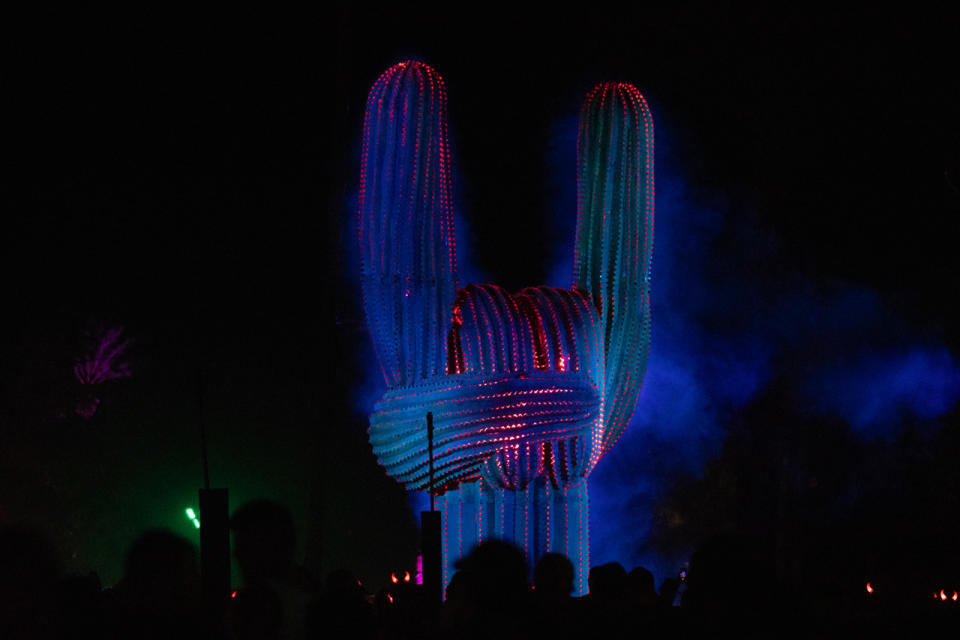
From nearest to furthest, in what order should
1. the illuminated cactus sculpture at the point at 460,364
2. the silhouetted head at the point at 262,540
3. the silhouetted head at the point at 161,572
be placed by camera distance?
1. the silhouetted head at the point at 161,572
2. the silhouetted head at the point at 262,540
3. the illuminated cactus sculpture at the point at 460,364

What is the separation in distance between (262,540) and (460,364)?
3404 mm

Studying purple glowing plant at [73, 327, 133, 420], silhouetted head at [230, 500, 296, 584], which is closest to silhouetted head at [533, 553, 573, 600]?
silhouetted head at [230, 500, 296, 584]

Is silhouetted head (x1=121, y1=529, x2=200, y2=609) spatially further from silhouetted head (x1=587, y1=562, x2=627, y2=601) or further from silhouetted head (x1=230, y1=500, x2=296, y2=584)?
silhouetted head (x1=587, y1=562, x2=627, y2=601)

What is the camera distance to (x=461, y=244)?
11367 mm

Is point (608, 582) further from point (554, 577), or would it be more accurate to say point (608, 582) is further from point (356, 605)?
point (356, 605)

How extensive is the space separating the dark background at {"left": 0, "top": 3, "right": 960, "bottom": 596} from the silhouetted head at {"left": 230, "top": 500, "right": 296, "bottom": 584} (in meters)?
6.37

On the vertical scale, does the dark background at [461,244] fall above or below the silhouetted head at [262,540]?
above

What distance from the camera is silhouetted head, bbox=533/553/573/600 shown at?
4676mm

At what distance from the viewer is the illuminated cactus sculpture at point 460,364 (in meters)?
7.24

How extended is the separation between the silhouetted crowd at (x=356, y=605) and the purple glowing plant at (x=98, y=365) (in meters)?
6.71

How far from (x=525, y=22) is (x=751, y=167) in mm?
3009

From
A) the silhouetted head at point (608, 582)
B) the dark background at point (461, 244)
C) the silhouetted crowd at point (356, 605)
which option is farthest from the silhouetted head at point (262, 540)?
the dark background at point (461, 244)

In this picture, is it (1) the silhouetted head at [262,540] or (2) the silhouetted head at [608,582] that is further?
(2) the silhouetted head at [608,582]

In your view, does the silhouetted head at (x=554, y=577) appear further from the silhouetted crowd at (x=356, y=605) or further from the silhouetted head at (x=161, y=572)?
the silhouetted head at (x=161, y=572)
